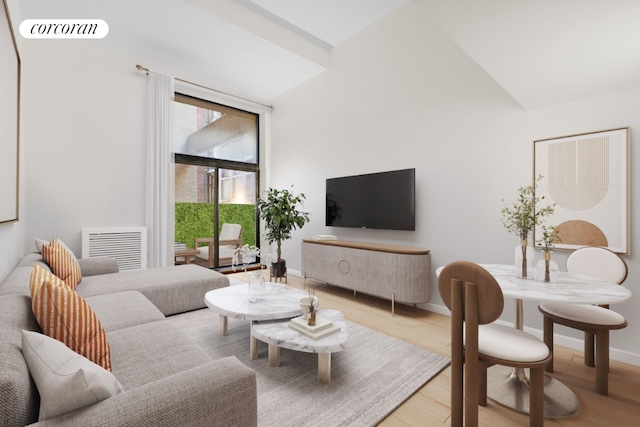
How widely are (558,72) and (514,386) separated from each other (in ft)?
6.87

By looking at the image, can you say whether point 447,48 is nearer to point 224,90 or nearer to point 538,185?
point 538,185

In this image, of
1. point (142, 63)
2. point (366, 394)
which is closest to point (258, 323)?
point (366, 394)

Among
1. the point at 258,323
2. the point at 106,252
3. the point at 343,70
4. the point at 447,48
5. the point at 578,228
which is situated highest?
the point at 343,70

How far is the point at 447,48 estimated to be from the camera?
294 centimetres

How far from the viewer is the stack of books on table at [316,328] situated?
1713mm

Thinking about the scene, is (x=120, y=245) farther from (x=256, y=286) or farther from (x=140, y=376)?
(x=140, y=376)

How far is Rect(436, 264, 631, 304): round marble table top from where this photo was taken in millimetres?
1311

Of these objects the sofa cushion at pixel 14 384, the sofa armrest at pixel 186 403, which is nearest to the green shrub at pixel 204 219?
the sofa cushion at pixel 14 384

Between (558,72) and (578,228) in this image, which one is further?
(578,228)

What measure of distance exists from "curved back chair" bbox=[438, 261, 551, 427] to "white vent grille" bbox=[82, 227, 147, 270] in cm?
397

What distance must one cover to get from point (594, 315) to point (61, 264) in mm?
3760

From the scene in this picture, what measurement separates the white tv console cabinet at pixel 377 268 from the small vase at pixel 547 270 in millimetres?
1197

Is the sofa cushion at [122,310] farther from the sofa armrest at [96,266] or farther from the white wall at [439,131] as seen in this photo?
the white wall at [439,131]

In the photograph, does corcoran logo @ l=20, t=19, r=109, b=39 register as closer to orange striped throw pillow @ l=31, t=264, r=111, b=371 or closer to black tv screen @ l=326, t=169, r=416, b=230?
orange striped throw pillow @ l=31, t=264, r=111, b=371
